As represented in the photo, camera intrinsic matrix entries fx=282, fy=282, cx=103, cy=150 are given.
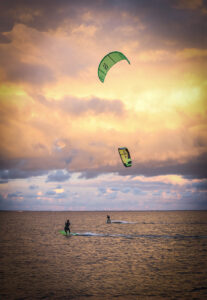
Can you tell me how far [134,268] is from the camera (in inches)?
717

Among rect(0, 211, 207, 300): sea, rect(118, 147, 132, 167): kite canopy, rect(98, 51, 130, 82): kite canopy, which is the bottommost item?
rect(0, 211, 207, 300): sea

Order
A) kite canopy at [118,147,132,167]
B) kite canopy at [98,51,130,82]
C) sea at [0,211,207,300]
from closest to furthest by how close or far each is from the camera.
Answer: sea at [0,211,207,300] < kite canopy at [98,51,130,82] < kite canopy at [118,147,132,167]

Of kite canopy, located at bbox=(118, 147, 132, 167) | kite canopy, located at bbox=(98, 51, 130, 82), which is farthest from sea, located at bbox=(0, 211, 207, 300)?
kite canopy, located at bbox=(98, 51, 130, 82)

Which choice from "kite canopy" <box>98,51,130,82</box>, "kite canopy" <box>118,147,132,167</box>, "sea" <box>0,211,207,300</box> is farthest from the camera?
"kite canopy" <box>118,147,132,167</box>

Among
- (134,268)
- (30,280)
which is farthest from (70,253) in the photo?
(30,280)

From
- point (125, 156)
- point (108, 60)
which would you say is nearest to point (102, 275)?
point (125, 156)

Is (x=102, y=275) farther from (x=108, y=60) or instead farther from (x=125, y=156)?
(x=108, y=60)

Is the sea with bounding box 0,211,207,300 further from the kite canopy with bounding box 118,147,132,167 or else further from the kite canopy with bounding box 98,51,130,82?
the kite canopy with bounding box 98,51,130,82

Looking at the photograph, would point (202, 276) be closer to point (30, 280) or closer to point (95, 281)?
point (95, 281)

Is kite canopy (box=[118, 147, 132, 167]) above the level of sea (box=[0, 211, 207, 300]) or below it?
above

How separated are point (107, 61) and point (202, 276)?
607 inches

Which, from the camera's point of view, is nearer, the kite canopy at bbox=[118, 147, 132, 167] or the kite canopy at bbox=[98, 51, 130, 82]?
the kite canopy at bbox=[98, 51, 130, 82]

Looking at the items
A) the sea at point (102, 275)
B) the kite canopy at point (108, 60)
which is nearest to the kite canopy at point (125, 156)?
the sea at point (102, 275)

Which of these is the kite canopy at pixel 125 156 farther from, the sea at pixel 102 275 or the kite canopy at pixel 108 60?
the kite canopy at pixel 108 60
